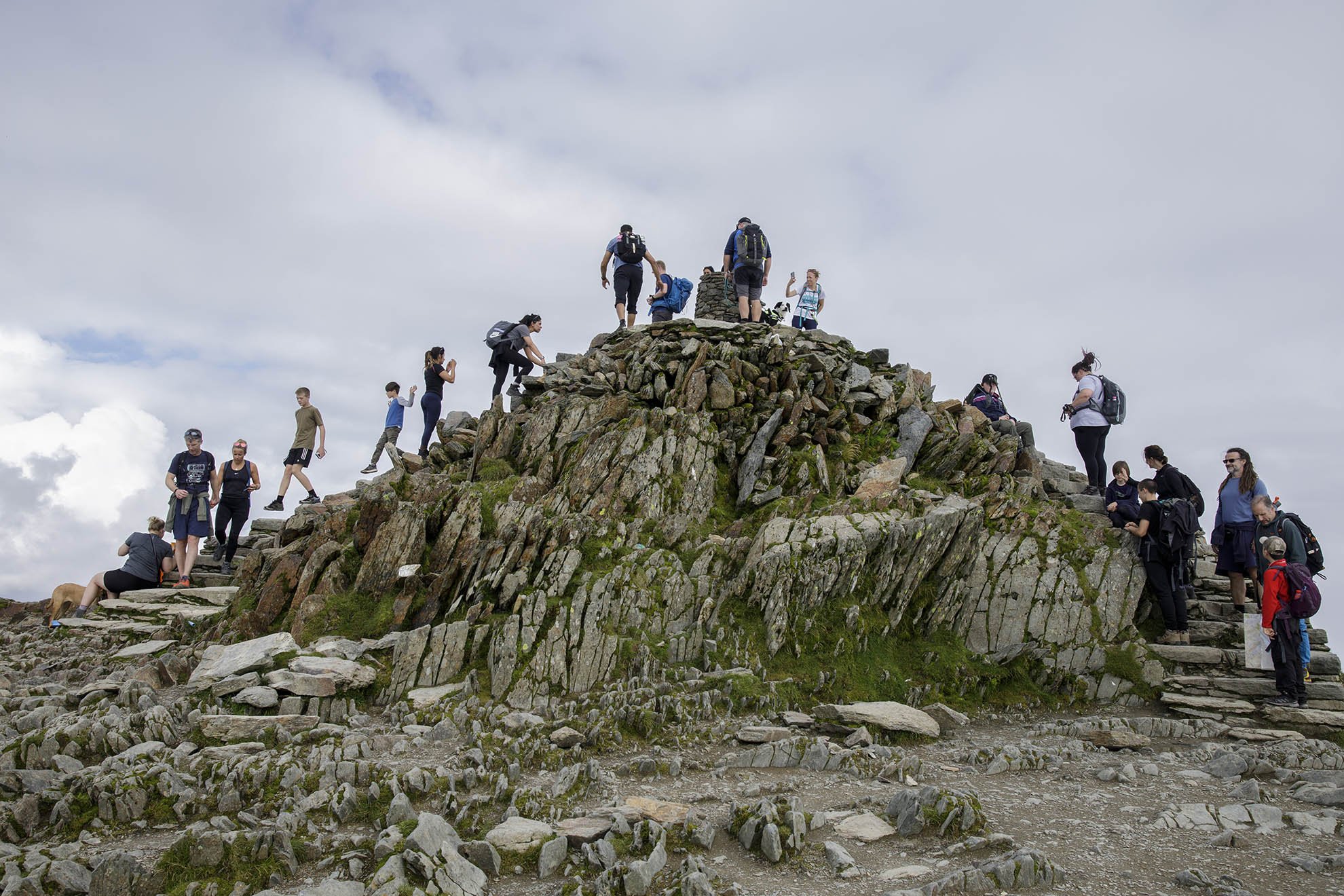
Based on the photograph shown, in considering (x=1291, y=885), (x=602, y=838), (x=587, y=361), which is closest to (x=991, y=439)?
(x=587, y=361)

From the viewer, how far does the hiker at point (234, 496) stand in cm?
2048

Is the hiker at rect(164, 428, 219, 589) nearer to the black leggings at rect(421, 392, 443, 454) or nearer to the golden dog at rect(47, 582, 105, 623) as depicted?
the golden dog at rect(47, 582, 105, 623)

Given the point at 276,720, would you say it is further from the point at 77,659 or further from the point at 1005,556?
the point at 1005,556

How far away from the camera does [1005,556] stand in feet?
54.9

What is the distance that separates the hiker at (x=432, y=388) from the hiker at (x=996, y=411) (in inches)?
621

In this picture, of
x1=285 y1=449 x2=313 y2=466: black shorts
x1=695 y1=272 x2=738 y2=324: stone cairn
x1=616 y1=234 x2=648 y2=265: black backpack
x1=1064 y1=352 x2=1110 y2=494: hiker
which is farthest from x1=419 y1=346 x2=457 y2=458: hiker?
x1=1064 y1=352 x2=1110 y2=494: hiker

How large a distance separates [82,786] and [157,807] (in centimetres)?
116

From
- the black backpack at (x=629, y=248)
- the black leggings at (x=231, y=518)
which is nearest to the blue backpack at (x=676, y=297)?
the black backpack at (x=629, y=248)

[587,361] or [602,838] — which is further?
[587,361]

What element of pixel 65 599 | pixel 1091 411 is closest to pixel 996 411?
pixel 1091 411

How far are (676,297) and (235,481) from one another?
15556mm

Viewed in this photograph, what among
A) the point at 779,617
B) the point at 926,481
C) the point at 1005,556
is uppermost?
the point at 926,481

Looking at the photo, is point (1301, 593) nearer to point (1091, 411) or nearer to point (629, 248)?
point (1091, 411)

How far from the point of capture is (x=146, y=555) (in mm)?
20344
